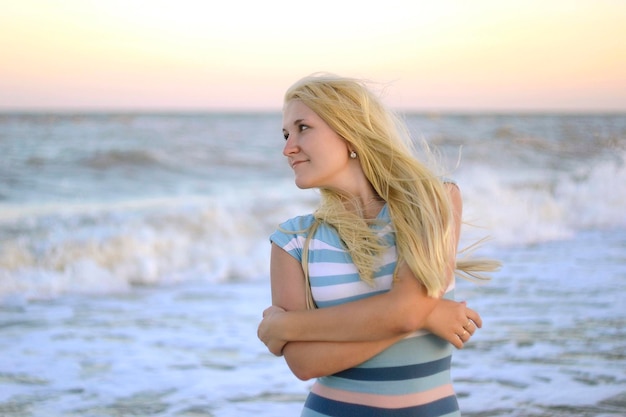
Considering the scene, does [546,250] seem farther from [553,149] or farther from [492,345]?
[553,149]

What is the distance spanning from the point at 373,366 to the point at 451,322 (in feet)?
0.83

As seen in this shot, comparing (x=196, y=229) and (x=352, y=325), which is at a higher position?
(x=196, y=229)

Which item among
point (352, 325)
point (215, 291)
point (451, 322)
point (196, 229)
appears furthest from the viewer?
point (196, 229)

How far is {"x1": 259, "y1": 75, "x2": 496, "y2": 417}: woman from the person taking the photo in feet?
6.70

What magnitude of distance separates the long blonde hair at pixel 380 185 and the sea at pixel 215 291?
22cm

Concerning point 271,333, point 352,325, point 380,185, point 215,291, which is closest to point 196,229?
point 215,291

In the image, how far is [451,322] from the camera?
2117mm

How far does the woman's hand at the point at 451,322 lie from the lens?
2098mm

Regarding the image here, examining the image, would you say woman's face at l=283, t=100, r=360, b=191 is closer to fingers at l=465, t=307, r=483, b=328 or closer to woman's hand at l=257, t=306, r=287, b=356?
woman's hand at l=257, t=306, r=287, b=356

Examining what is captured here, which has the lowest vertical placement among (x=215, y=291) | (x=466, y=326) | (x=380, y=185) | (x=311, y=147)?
(x=215, y=291)

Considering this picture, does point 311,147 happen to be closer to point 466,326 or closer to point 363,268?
point 363,268

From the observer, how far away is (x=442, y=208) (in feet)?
7.29

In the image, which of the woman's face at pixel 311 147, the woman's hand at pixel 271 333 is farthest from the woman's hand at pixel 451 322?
the woman's face at pixel 311 147

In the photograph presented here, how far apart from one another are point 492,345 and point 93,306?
3.78 metres
